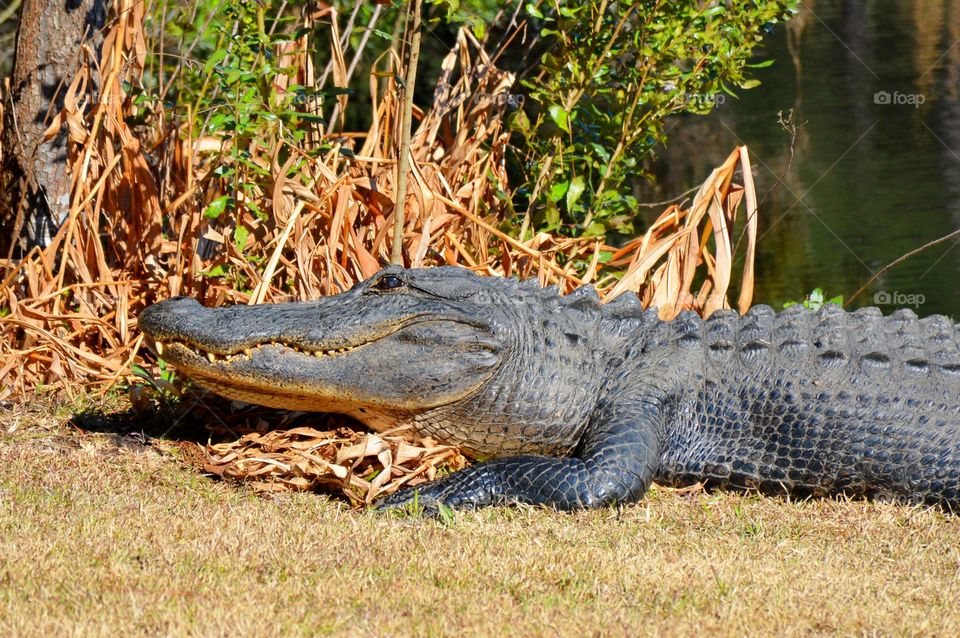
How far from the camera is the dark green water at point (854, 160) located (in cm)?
884

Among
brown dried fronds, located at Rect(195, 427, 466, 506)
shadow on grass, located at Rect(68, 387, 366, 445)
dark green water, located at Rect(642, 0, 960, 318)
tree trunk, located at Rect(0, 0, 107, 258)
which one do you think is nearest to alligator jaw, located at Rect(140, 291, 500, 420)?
brown dried fronds, located at Rect(195, 427, 466, 506)

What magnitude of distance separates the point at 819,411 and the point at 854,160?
805cm

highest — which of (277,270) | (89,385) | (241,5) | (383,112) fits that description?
(241,5)

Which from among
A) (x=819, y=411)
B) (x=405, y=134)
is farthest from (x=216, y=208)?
(x=819, y=411)

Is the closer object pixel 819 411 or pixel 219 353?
pixel 219 353

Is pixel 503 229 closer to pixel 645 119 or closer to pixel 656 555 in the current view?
pixel 645 119

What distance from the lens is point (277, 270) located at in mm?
5645

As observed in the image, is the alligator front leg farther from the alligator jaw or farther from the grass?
the alligator jaw

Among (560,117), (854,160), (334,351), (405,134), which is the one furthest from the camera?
(854,160)

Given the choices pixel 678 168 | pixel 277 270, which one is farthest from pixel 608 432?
pixel 678 168

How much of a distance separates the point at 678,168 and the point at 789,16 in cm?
627

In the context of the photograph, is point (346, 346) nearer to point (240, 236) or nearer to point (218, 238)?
point (240, 236)

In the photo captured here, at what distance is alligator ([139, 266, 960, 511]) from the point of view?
168 inches

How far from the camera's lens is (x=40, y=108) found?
583 centimetres
